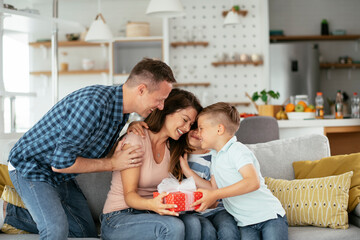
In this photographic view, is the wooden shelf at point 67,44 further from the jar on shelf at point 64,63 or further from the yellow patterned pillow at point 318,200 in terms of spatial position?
the yellow patterned pillow at point 318,200

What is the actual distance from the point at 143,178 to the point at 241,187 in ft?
1.63

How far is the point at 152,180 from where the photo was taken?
2.22m

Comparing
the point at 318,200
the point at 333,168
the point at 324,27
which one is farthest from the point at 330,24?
the point at 318,200

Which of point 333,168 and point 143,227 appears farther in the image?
point 333,168

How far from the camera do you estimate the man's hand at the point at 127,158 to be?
6.84ft

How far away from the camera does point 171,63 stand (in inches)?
302

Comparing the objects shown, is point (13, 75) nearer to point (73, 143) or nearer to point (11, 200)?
point (11, 200)

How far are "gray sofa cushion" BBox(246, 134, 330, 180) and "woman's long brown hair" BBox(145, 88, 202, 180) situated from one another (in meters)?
0.56

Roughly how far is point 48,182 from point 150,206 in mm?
524

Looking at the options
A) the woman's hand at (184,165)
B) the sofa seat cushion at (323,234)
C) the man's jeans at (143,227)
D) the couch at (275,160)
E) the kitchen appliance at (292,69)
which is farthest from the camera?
the kitchen appliance at (292,69)

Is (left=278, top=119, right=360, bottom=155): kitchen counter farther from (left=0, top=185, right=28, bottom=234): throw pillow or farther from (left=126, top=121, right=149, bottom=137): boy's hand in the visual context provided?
(left=0, top=185, right=28, bottom=234): throw pillow

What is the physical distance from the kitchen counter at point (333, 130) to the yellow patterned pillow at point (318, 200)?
254 cm

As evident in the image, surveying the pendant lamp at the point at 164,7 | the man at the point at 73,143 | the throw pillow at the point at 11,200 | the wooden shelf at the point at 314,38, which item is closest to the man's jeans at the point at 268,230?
the man at the point at 73,143

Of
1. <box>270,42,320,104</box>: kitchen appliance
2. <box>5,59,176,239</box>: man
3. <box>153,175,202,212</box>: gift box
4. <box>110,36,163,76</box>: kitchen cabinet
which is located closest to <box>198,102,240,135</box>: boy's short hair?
<box>5,59,176,239</box>: man
